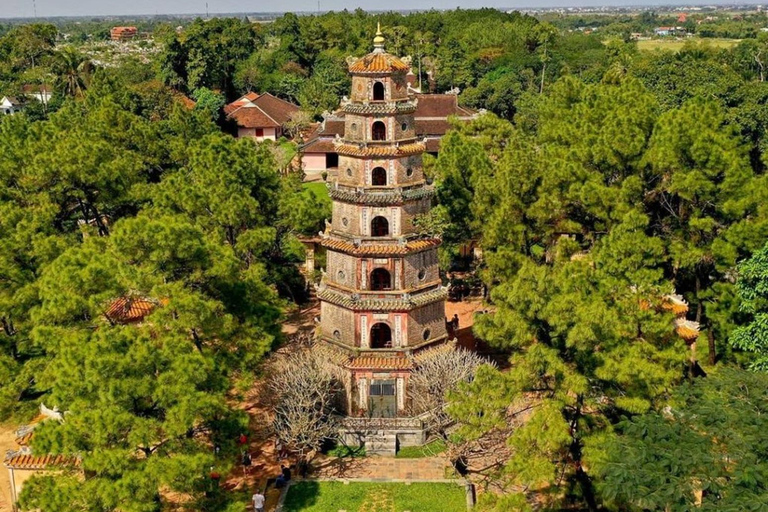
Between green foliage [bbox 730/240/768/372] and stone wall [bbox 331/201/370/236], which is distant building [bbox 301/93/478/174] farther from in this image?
green foliage [bbox 730/240/768/372]

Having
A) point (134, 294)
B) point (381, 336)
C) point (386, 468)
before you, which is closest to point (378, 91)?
point (381, 336)

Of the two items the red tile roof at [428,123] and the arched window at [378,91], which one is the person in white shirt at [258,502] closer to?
the arched window at [378,91]

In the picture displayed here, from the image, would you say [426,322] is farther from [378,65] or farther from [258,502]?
[378,65]

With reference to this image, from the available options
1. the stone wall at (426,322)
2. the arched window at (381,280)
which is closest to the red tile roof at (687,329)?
the stone wall at (426,322)

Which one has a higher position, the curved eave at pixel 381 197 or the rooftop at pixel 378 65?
the rooftop at pixel 378 65

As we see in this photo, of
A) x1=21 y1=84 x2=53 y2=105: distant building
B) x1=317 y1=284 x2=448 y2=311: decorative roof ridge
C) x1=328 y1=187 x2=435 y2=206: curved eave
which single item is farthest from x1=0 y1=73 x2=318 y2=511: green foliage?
x1=21 y1=84 x2=53 y2=105: distant building

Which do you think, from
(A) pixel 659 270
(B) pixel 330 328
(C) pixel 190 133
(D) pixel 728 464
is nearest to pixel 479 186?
(A) pixel 659 270
